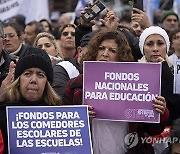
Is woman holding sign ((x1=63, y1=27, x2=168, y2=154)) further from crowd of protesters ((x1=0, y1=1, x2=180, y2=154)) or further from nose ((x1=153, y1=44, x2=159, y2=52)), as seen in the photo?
nose ((x1=153, y1=44, x2=159, y2=52))

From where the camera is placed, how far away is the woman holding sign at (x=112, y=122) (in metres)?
5.60

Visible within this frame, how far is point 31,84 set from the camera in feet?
18.1

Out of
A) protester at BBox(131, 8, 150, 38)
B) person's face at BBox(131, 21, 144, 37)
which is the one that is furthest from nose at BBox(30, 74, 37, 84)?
person's face at BBox(131, 21, 144, 37)

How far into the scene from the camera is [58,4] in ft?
120

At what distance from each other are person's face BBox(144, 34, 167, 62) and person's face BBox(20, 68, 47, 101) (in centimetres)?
119

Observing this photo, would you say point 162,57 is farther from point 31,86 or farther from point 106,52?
point 31,86

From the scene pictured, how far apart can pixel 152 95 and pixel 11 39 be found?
366 cm

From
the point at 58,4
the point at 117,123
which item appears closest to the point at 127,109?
the point at 117,123

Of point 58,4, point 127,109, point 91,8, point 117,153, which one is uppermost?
point 58,4

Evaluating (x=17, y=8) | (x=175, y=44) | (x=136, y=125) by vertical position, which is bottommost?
(x=136, y=125)

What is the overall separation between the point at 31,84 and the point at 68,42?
368 cm

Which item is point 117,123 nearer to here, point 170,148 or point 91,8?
point 170,148

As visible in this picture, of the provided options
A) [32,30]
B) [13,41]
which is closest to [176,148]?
[13,41]

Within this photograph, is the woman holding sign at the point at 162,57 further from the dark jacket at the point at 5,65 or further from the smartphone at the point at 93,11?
→ the dark jacket at the point at 5,65
